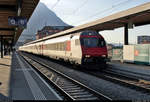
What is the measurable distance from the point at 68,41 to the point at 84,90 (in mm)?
9530

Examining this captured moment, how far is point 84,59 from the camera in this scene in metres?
15.5

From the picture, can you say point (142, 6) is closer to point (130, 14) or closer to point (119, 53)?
point (130, 14)

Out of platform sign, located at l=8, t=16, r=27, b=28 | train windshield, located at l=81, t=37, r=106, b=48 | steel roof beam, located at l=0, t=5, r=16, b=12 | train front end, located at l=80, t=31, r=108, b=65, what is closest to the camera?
steel roof beam, located at l=0, t=5, r=16, b=12

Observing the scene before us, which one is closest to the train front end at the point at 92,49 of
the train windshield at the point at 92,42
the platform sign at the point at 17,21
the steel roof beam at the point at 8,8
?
the train windshield at the point at 92,42

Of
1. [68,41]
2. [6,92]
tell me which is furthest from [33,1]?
[68,41]

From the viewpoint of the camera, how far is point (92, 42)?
16406 millimetres

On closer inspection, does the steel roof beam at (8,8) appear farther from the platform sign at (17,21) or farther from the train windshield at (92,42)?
the train windshield at (92,42)

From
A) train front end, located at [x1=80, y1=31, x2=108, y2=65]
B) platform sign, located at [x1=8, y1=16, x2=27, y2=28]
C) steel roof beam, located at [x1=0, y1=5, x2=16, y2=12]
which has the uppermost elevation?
steel roof beam, located at [x1=0, y1=5, x2=16, y2=12]

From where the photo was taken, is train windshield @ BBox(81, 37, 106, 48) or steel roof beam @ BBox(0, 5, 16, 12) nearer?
steel roof beam @ BBox(0, 5, 16, 12)

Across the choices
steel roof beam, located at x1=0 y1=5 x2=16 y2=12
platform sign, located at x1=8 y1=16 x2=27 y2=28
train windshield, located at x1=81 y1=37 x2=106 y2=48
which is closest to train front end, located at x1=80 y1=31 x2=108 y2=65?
train windshield, located at x1=81 y1=37 x2=106 y2=48

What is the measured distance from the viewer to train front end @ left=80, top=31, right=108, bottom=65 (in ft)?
51.1

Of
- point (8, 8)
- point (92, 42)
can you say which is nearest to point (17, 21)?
point (8, 8)

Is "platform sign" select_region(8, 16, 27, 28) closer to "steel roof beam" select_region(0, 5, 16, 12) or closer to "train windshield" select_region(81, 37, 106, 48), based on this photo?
"steel roof beam" select_region(0, 5, 16, 12)

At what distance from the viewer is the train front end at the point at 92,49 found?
1557cm
